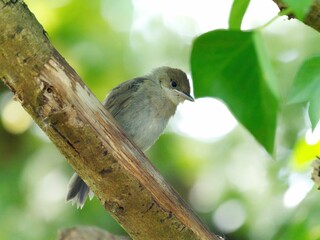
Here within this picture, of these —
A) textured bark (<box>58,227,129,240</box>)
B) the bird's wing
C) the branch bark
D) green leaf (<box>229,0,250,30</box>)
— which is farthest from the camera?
the bird's wing

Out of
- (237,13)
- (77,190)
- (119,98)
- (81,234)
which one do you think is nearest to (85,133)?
(81,234)

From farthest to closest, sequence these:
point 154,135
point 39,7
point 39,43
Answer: point 39,7 → point 154,135 → point 39,43

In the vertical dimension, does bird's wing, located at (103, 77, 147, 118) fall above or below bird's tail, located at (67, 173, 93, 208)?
above

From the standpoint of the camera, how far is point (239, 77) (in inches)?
25.6

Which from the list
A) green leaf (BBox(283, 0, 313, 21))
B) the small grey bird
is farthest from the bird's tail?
green leaf (BBox(283, 0, 313, 21))

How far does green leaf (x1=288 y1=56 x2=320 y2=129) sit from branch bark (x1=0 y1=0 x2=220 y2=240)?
28.6 inches

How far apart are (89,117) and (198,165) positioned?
268 centimetres

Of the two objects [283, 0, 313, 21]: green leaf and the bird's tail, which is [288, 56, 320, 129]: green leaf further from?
the bird's tail

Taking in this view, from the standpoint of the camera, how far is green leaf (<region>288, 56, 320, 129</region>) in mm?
651

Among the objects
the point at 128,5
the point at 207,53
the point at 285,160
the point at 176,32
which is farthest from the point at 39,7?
the point at 207,53

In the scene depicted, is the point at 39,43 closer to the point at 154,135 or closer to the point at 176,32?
the point at 154,135

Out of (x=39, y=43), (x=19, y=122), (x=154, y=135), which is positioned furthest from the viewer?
(x=19, y=122)

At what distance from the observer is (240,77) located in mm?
650

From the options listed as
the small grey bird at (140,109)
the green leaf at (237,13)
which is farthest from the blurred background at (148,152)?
the green leaf at (237,13)
